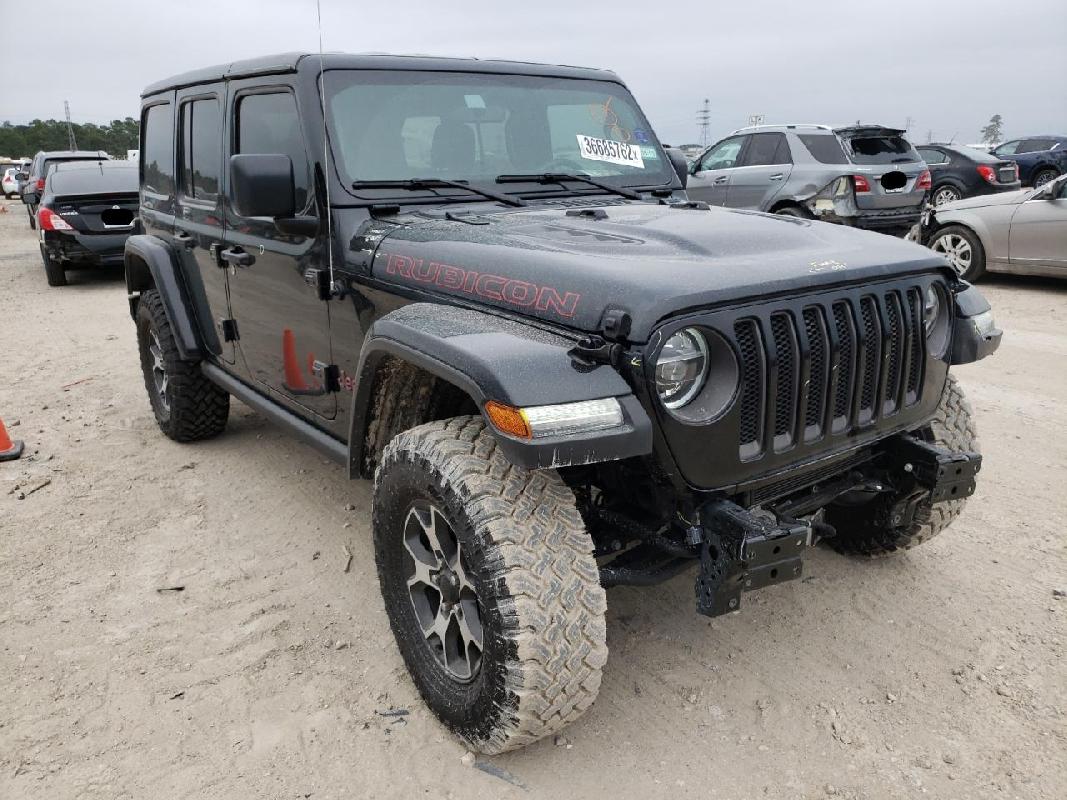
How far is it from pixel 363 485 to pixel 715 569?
262 cm

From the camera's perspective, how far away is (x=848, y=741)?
258cm

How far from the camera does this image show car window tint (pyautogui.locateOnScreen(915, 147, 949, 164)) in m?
15.5

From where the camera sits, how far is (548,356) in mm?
2195

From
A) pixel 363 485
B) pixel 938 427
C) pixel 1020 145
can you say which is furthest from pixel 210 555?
pixel 1020 145

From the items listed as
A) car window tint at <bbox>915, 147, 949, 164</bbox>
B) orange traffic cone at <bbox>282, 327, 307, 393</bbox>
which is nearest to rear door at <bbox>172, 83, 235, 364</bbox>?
orange traffic cone at <bbox>282, 327, 307, 393</bbox>

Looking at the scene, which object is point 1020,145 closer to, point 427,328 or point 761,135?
point 761,135

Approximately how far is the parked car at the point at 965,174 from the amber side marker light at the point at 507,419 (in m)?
15.0

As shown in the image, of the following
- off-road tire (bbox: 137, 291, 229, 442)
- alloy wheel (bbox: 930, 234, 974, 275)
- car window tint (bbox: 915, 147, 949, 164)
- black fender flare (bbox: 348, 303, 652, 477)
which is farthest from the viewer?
car window tint (bbox: 915, 147, 949, 164)

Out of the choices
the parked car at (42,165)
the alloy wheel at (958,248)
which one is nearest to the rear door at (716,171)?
the alloy wheel at (958,248)

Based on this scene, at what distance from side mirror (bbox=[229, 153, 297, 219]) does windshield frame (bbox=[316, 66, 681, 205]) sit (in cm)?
22

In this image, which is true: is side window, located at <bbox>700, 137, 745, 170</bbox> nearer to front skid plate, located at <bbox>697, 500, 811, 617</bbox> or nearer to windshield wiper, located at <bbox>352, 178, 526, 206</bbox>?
windshield wiper, located at <bbox>352, 178, 526, 206</bbox>

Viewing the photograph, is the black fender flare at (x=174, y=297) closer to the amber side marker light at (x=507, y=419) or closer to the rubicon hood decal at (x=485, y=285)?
the rubicon hood decal at (x=485, y=285)

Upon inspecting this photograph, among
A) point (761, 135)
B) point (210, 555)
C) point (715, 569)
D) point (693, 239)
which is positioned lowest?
point (210, 555)

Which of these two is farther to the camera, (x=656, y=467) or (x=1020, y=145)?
(x=1020, y=145)
